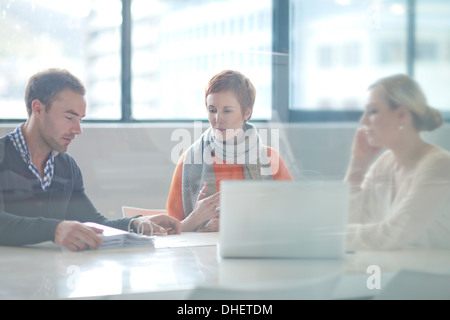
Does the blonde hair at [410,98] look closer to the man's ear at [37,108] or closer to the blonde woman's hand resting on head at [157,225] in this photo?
the blonde woman's hand resting on head at [157,225]

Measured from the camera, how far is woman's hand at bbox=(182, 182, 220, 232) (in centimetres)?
169

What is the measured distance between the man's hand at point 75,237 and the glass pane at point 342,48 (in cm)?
73

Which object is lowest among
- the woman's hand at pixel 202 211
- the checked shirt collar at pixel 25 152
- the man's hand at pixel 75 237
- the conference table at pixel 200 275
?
the conference table at pixel 200 275

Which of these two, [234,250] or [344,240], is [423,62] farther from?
[234,250]

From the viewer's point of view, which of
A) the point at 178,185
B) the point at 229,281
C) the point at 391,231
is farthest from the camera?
the point at 178,185

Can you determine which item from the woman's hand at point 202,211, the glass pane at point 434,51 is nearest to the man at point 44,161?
the woman's hand at point 202,211

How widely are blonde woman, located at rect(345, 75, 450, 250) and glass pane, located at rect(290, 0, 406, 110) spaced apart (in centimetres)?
5

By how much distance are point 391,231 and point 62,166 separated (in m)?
0.98

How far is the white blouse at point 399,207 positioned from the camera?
1.53 metres

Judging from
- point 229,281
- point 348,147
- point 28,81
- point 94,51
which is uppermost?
point 94,51

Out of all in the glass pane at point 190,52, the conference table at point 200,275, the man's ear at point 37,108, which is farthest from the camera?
the glass pane at point 190,52

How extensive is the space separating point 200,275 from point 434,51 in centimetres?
99

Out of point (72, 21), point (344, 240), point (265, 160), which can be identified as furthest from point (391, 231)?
point (72, 21)

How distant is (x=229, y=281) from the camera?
1.33 meters
